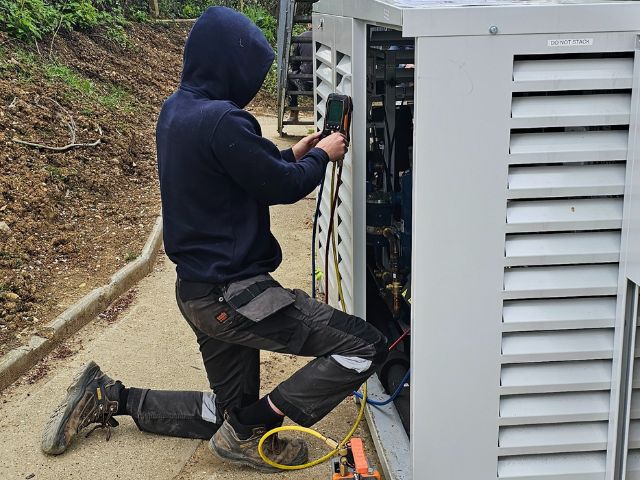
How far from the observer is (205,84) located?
3.21m

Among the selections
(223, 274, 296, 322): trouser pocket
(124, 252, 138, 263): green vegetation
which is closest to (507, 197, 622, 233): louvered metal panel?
(223, 274, 296, 322): trouser pocket

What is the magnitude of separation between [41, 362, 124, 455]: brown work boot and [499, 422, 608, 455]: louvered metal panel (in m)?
1.93

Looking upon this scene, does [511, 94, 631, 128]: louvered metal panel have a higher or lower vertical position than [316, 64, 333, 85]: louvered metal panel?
lower

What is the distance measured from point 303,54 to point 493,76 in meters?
9.73

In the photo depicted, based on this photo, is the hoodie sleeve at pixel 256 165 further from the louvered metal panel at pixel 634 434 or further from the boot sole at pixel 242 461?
the louvered metal panel at pixel 634 434

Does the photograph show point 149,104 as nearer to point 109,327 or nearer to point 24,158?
point 24,158

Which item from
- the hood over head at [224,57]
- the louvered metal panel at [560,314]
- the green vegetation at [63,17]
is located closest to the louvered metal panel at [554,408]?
the louvered metal panel at [560,314]

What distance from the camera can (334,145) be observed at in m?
3.35

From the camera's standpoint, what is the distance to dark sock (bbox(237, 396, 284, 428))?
11.4ft

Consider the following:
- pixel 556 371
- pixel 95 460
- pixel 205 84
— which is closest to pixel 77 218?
pixel 95 460

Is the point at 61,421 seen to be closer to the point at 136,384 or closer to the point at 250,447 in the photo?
the point at 136,384

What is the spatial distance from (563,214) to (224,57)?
143 cm

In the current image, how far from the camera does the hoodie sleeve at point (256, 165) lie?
9.95ft

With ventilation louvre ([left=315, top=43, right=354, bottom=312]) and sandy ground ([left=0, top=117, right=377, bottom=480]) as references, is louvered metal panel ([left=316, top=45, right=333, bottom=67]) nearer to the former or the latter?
ventilation louvre ([left=315, top=43, right=354, bottom=312])
